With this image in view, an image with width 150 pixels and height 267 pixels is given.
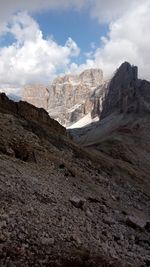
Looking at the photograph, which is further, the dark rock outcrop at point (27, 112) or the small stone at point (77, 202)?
the dark rock outcrop at point (27, 112)

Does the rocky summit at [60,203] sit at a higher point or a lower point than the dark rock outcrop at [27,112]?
lower

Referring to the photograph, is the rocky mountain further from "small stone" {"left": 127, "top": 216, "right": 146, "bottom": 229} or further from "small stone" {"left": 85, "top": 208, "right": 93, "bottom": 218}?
"small stone" {"left": 85, "top": 208, "right": 93, "bottom": 218}

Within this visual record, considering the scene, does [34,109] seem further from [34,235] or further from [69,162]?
[34,235]

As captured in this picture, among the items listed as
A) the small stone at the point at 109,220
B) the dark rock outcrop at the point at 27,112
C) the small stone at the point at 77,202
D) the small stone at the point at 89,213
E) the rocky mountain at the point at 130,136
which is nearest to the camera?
the small stone at the point at 89,213

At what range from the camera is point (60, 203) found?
24.0 meters

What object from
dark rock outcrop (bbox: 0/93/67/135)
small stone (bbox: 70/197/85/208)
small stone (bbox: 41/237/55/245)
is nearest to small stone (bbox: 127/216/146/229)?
small stone (bbox: 70/197/85/208)

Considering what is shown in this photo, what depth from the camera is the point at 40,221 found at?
19.8 meters

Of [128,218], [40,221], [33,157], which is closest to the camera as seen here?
[40,221]

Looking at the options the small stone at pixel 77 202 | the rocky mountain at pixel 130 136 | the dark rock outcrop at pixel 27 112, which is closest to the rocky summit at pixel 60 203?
the small stone at pixel 77 202

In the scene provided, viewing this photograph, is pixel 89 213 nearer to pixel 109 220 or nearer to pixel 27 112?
pixel 109 220

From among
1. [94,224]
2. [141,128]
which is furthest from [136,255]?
[141,128]

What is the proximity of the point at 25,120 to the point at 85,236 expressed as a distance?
21030 millimetres

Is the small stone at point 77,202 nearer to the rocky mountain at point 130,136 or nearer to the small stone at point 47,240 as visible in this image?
the small stone at point 47,240

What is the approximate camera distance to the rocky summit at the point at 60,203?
17.7 metres
